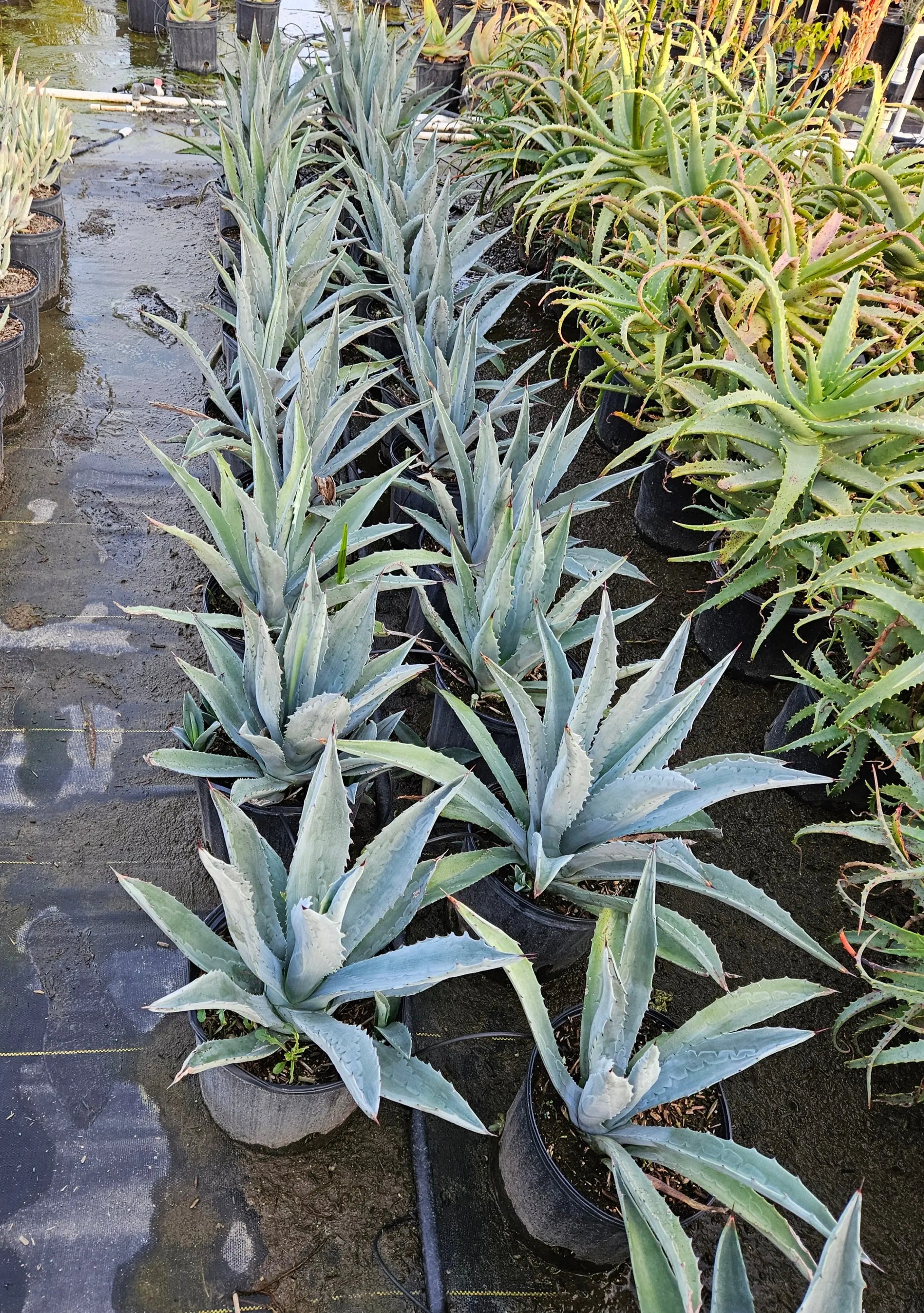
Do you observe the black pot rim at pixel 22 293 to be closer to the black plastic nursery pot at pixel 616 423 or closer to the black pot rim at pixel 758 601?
the black plastic nursery pot at pixel 616 423

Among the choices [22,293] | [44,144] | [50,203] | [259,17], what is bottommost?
[22,293]

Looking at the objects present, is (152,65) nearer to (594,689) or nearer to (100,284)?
(100,284)

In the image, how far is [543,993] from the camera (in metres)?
1.62

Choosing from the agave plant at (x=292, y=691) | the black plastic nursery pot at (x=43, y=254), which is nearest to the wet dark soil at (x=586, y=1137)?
the agave plant at (x=292, y=691)

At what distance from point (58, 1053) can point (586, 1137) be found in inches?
31.3

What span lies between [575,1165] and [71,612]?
160 cm

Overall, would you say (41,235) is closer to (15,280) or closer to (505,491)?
(15,280)

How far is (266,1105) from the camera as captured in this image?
1219 mm

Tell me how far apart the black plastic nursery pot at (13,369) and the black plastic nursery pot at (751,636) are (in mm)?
1965

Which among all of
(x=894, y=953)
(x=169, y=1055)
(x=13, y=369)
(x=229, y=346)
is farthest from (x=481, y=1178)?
(x=13, y=369)

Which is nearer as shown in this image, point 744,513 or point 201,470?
point 744,513

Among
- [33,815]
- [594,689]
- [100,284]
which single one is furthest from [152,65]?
[594,689]

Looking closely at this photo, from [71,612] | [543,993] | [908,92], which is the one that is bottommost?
[543,993]

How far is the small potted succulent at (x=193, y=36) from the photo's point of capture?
217 inches
